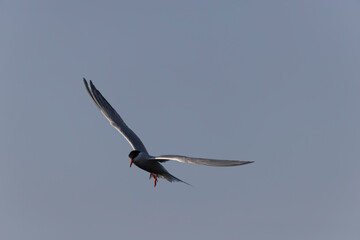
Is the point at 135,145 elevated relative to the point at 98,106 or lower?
Result: lower

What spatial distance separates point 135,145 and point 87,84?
4.45 metres

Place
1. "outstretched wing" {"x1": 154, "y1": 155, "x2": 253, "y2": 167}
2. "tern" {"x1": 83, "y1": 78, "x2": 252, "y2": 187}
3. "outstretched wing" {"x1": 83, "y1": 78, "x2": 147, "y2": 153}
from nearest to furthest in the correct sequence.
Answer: "outstretched wing" {"x1": 154, "y1": 155, "x2": 253, "y2": 167} → "tern" {"x1": 83, "y1": 78, "x2": 252, "y2": 187} → "outstretched wing" {"x1": 83, "y1": 78, "x2": 147, "y2": 153}

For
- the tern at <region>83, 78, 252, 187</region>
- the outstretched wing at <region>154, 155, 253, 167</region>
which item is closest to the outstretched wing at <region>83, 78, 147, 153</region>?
the tern at <region>83, 78, 252, 187</region>

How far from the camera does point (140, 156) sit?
75.6 feet

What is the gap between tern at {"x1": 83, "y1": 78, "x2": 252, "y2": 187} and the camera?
754 inches

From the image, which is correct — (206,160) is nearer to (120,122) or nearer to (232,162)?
(232,162)

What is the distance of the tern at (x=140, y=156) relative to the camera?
19.1 metres

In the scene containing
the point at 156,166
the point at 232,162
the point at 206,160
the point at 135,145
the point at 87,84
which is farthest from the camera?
the point at 87,84

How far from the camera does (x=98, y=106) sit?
93.7 feet

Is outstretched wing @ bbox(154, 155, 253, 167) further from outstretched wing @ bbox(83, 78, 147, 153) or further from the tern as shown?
outstretched wing @ bbox(83, 78, 147, 153)

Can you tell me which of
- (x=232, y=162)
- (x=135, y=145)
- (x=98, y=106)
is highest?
(x=98, y=106)

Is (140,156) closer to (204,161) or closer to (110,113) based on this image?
(204,161)

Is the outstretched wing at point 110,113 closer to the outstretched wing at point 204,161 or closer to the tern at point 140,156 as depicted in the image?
the tern at point 140,156

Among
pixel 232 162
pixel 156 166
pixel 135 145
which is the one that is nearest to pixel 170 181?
pixel 156 166
